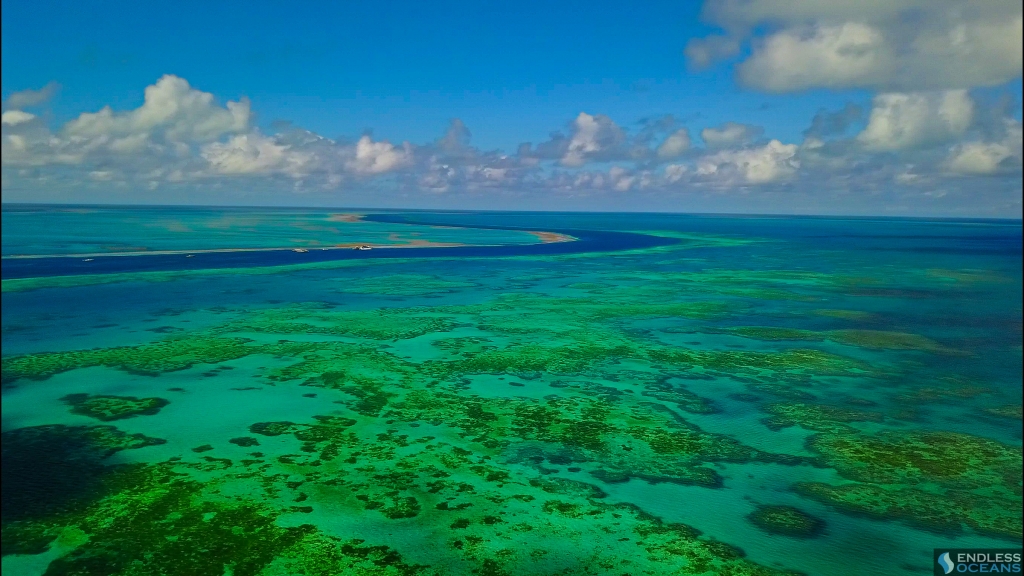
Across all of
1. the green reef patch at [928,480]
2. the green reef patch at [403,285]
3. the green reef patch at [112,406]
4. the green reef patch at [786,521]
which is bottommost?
the green reef patch at [786,521]

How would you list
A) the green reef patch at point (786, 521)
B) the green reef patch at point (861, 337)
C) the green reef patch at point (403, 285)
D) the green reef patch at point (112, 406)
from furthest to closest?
the green reef patch at point (403, 285)
the green reef patch at point (861, 337)
the green reef patch at point (112, 406)
the green reef patch at point (786, 521)

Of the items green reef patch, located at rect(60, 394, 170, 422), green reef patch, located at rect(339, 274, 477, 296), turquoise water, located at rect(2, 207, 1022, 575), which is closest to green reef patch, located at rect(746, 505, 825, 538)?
turquoise water, located at rect(2, 207, 1022, 575)

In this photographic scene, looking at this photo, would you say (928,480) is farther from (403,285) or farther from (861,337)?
(403,285)

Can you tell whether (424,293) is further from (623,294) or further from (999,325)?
(999,325)

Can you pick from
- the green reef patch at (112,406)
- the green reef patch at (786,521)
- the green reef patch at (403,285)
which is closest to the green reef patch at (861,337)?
the green reef patch at (786,521)

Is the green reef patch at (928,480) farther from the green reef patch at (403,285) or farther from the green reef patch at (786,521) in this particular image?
the green reef patch at (403,285)

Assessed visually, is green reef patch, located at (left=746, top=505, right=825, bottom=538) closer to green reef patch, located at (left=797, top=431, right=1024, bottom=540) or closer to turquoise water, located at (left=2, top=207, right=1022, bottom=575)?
turquoise water, located at (left=2, top=207, right=1022, bottom=575)

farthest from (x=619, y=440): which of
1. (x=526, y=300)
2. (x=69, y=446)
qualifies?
(x=526, y=300)
